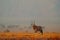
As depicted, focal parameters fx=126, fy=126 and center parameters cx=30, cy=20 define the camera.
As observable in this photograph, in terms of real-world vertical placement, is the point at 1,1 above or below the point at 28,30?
above

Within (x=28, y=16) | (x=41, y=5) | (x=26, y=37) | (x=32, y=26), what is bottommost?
(x=26, y=37)

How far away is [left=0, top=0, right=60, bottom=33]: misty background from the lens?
1410mm

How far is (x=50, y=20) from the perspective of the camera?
4.66 ft

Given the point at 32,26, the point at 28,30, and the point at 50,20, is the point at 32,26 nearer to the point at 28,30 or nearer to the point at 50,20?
the point at 28,30

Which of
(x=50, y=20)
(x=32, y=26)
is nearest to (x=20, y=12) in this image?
(x=32, y=26)

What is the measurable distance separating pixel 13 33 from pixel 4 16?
216mm

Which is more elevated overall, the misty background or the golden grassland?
the misty background

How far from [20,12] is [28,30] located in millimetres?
221

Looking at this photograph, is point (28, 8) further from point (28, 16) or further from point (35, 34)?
point (35, 34)

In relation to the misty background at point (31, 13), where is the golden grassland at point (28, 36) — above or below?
below

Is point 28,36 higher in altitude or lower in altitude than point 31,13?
lower

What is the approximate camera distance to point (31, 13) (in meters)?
1.42

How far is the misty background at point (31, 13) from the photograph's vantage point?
1.41 metres

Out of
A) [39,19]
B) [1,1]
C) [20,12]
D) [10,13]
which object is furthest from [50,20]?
[1,1]
